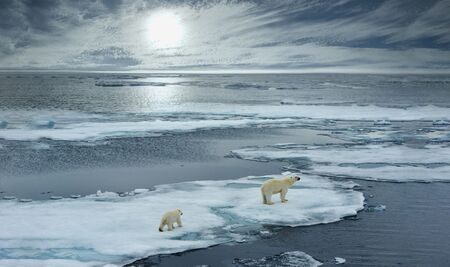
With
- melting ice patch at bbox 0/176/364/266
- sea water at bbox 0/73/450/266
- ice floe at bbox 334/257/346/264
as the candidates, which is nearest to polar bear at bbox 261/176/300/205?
melting ice patch at bbox 0/176/364/266

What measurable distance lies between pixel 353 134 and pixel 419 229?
1446cm

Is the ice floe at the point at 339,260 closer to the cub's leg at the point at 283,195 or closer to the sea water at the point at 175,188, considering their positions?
the sea water at the point at 175,188

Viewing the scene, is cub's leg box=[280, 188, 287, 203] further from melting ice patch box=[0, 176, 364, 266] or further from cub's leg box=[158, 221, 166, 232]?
cub's leg box=[158, 221, 166, 232]

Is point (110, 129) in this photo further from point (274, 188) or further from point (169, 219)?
point (169, 219)

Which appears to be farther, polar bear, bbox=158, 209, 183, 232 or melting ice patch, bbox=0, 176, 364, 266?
polar bear, bbox=158, 209, 183, 232

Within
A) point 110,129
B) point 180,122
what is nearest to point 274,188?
point 110,129

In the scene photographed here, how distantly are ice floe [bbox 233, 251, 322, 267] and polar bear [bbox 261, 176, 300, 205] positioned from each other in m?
2.71

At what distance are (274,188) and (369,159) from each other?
6.79 meters

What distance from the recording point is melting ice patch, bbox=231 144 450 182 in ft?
49.0

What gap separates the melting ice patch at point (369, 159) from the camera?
14922mm

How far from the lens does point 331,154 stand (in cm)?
1819

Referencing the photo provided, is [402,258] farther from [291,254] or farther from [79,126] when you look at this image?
[79,126]

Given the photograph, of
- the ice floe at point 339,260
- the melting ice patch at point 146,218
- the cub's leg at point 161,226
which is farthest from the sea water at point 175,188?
the ice floe at point 339,260

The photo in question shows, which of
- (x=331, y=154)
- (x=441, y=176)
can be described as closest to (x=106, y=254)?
(x=441, y=176)
